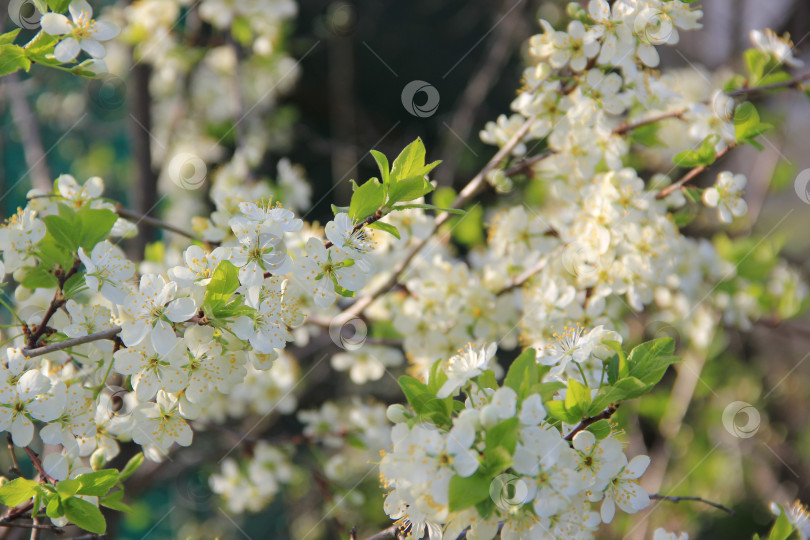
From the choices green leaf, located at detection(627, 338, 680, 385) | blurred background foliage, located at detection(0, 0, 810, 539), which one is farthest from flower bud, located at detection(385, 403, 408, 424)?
blurred background foliage, located at detection(0, 0, 810, 539)

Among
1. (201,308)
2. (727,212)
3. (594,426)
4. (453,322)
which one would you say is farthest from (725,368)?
(201,308)

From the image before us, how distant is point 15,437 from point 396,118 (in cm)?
262

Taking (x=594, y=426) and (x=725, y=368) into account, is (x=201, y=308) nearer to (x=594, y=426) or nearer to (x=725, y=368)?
(x=594, y=426)

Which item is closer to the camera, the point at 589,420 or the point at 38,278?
the point at 589,420

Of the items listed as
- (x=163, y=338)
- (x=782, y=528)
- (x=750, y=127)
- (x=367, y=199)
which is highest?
(x=750, y=127)

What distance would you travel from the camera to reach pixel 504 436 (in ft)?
2.61

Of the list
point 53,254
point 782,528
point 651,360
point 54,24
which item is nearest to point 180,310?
point 53,254

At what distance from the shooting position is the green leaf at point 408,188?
3.25 feet

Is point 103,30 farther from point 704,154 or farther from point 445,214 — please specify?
point 704,154

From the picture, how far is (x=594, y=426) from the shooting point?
93cm

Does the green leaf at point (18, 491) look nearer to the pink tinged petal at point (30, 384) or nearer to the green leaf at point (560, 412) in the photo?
the pink tinged petal at point (30, 384)

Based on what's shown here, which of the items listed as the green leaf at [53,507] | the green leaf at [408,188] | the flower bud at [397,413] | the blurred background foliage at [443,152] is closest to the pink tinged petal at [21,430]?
the green leaf at [53,507]

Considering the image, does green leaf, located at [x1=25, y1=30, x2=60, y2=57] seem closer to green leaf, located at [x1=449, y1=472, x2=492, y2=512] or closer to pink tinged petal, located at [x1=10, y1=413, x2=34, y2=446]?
pink tinged petal, located at [x1=10, y1=413, x2=34, y2=446]

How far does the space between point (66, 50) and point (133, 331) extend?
1.79 ft
